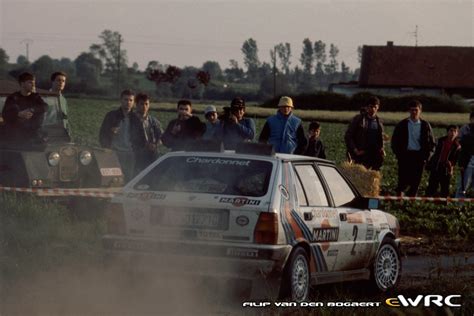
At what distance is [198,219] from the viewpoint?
1051 cm

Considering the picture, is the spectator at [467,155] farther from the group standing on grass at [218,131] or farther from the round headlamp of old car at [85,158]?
the round headlamp of old car at [85,158]

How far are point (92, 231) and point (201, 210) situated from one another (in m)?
4.07

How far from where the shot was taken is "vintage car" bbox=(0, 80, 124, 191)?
16.9 meters

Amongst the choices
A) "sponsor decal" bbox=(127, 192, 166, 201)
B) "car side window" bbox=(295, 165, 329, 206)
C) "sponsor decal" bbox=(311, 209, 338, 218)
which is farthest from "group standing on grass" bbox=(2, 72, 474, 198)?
"sponsor decal" bbox=(127, 192, 166, 201)

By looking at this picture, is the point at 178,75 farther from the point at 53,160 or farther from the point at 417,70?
the point at 53,160

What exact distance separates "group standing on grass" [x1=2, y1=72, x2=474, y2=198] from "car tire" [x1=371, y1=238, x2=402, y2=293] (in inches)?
106

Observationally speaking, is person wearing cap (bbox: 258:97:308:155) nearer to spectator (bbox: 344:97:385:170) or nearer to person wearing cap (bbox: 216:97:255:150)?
person wearing cap (bbox: 216:97:255:150)

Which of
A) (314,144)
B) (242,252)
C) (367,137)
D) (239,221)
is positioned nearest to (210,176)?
(239,221)

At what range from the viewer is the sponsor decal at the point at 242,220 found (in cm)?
1041

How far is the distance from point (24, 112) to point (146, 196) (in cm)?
631

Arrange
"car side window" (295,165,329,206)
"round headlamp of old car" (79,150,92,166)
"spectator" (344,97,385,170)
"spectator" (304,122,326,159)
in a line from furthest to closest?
1. "spectator" (344,97,385,170)
2. "spectator" (304,122,326,159)
3. "round headlamp of old car" (79,150,92,166)
4. "car side window" (295,165,329,206)

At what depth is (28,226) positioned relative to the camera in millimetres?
14430

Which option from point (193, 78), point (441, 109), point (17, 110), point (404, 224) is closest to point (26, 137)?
point (17, 110)

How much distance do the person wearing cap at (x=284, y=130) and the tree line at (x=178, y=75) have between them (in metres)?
29.8
